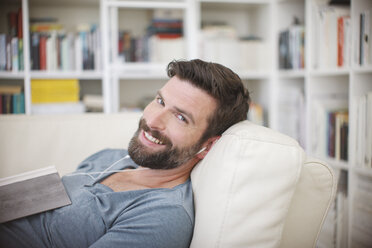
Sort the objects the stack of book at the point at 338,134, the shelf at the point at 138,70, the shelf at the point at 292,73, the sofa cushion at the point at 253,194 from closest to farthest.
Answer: the sofa cushion at the point at 253,194 → the stack of book at the point at 338,134 → the shelf at the point at 292,73 → the shelf at the point at 138,70

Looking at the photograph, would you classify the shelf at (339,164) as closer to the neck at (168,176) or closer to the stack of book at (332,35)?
the stack of book at (332,35)

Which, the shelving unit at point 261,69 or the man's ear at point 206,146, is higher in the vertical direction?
the shelving unit at point 261,69

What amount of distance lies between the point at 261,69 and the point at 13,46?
182 centimetres

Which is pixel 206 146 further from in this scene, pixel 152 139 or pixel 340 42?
pixel 340 42

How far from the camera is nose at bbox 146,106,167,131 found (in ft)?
3.70

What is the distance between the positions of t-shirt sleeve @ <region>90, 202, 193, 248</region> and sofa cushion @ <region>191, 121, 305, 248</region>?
72 millimetres

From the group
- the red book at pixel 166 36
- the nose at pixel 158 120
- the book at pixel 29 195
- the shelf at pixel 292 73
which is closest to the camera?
the book at pixel 29 195

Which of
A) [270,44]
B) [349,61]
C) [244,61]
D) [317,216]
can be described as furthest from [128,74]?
[317,216]

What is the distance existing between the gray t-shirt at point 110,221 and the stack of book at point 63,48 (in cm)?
152

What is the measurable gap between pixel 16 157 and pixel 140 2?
148cm

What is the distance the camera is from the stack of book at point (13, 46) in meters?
2.34

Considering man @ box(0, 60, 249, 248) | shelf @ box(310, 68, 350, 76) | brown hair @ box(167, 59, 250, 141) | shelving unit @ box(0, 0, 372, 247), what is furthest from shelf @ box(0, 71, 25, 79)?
shelf @ box(310, 68, 350, 76)

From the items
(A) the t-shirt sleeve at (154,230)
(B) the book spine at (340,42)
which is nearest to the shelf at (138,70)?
(B) the book spine at (340,42)

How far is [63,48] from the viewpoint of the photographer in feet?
8.06
